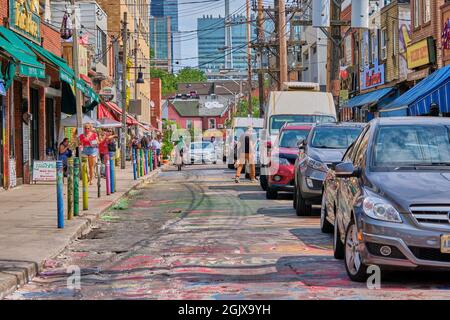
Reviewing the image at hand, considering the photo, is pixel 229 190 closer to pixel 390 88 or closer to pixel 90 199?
pixel 90 199

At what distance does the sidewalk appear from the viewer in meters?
9.52

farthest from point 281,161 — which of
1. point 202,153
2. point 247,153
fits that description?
point 202,153

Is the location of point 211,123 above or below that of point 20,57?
above

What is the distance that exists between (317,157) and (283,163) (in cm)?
371

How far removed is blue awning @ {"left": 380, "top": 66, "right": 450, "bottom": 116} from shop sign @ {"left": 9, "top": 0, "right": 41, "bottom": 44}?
34.8 ft

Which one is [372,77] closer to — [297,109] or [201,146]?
[297,109]

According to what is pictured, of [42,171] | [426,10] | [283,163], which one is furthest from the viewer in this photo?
[426,10]

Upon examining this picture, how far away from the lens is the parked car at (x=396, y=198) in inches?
316

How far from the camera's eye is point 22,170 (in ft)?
85.1

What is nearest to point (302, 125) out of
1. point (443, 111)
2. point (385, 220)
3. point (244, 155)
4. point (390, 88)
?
point (443, 111)

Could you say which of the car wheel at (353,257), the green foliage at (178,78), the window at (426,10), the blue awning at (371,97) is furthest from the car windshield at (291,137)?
the green foliage at (178,78)

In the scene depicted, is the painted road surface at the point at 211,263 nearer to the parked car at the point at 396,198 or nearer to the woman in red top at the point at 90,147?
Result: the parked car at the point at 396,198

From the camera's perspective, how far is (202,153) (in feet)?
175

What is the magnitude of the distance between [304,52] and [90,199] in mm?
46357
